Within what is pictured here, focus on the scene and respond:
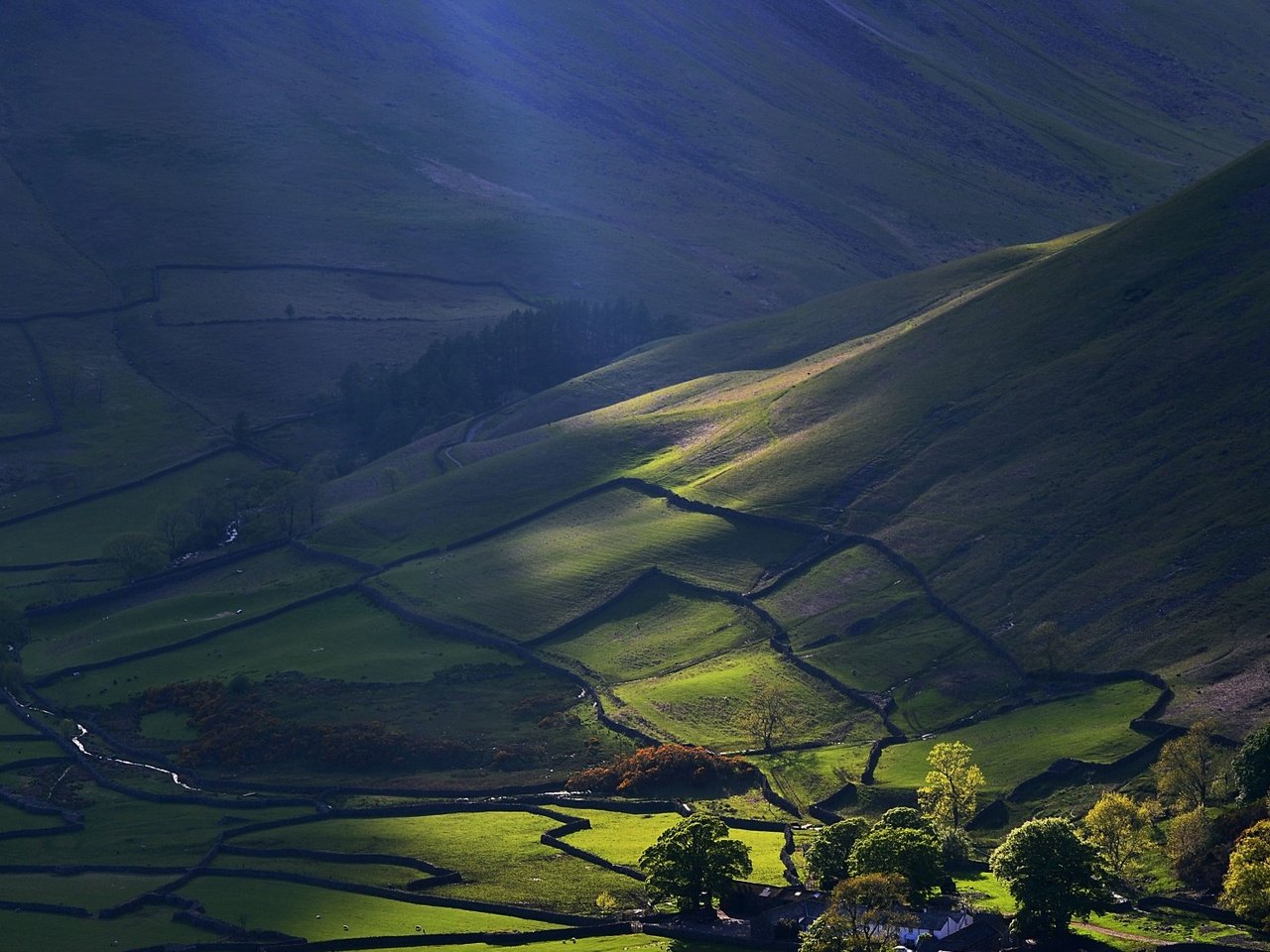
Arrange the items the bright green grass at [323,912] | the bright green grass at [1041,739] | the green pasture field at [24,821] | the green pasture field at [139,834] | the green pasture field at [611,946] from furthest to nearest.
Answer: the green pasture field at [24,821]
the green pasture field at [139,834]
the bright green grass at [1041,739]
the bright green grass at [323,912]
the green pasture field at [611,946]

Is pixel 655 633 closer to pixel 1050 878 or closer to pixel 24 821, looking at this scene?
pixel 24 821

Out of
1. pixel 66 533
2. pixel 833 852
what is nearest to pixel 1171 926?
pixel 833 852

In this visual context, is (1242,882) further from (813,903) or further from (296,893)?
(296,893)

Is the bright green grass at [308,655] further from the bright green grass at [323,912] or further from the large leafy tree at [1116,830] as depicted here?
the large leafy tree at [1116,830]

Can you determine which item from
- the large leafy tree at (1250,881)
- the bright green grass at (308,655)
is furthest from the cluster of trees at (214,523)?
the large leafy tree at (1250,881)

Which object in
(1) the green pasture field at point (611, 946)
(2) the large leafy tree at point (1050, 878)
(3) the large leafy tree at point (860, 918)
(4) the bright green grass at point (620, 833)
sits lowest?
(4) the bright green grass at point (620, 833)

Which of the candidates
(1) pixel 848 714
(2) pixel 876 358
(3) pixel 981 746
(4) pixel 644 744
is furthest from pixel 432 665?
(2) pixel 876 358

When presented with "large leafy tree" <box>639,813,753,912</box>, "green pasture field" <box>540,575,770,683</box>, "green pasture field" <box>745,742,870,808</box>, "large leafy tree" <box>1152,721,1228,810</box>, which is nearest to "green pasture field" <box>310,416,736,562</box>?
"green pasture field" <box>540,575,770,683</box>
